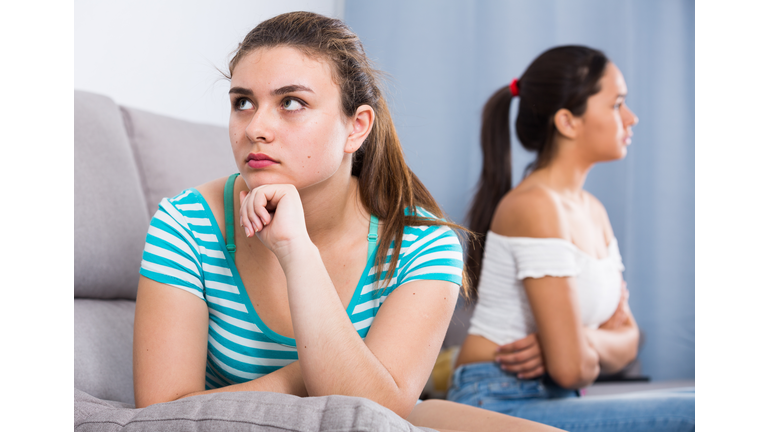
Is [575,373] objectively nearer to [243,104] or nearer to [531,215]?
[531,215]

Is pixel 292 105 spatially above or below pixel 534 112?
below

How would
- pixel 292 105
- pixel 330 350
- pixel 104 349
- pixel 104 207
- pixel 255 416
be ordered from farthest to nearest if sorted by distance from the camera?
pixel 104 207 < pixel 104 349 < pixel 292 105 < pixel 330 350 < pixel 255 416

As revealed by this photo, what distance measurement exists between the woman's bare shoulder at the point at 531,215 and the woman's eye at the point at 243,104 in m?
0.84

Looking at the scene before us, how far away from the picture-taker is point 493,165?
1713 millimetres

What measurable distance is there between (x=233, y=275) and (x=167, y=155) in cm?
57

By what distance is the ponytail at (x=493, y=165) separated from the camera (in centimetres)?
170

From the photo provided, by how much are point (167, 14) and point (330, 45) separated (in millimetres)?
987

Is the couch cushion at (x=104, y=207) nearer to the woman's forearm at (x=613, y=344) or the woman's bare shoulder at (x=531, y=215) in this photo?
the woman's bare shoulder at (x=531, y=215)

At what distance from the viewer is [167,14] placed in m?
1.57

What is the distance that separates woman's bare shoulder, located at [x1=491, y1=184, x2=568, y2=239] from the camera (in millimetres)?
1366

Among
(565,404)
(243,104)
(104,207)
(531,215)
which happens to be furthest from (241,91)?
(565,404)

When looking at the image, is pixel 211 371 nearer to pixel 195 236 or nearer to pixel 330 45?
pixel 195 236

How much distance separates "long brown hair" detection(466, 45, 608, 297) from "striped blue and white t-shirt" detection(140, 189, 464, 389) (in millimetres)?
659
